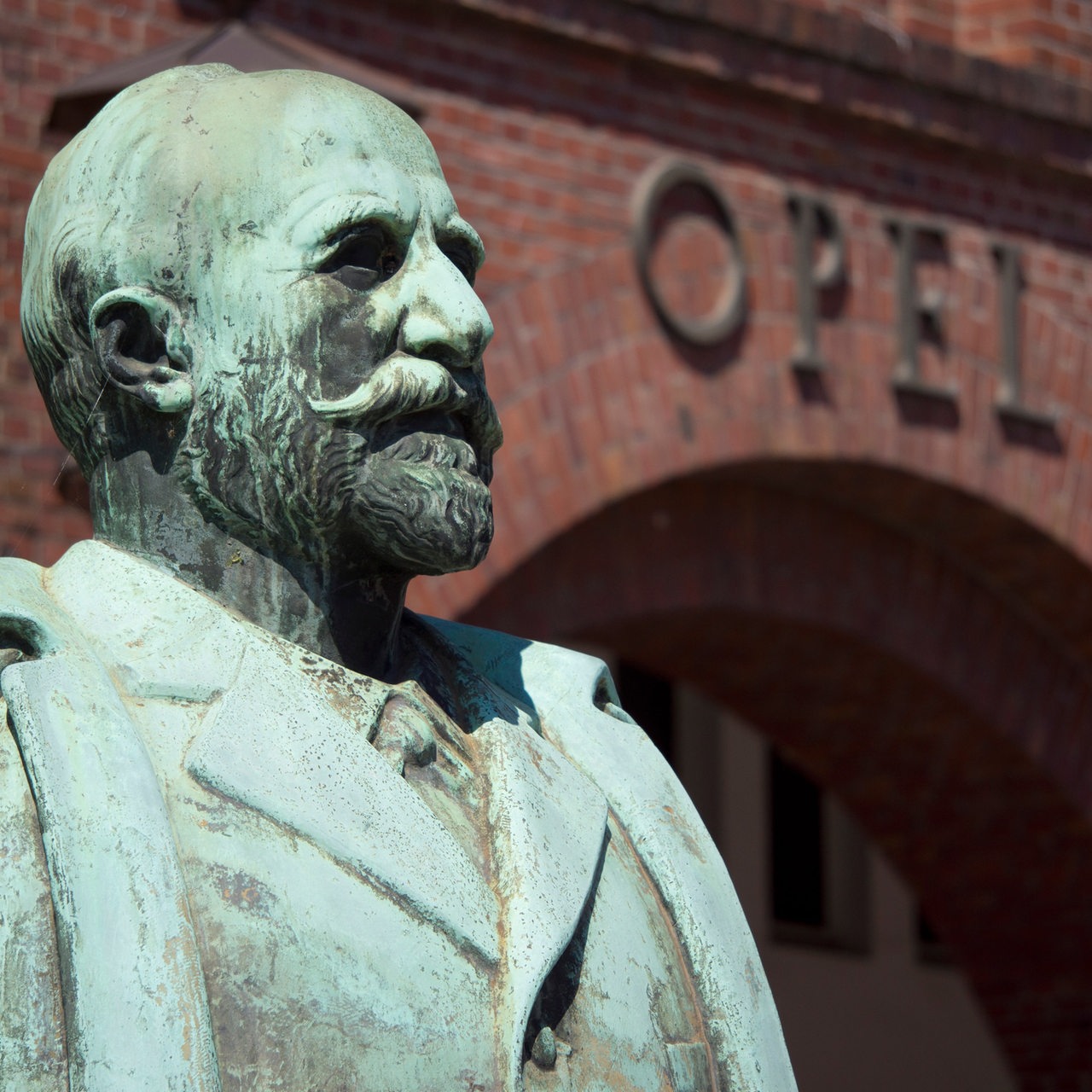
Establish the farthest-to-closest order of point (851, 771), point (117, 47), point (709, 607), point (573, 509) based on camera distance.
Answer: point (851, 771) < point (709, 607) < point (573, 509) < point (117, 47)

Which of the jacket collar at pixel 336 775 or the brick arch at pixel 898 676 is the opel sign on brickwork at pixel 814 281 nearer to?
the brick arch at pixel 898 676

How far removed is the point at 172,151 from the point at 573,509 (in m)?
4.21

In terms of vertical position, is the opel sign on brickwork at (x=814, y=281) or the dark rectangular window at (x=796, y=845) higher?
the opel sign on brickwork at (x=814, y=281)

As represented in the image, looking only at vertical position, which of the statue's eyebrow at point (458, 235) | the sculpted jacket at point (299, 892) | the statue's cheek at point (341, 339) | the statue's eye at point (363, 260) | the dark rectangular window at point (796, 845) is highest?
the statue's eyebrow at point (458, 235)

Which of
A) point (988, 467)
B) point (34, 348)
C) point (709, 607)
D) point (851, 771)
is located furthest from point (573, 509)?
point (34, 348)

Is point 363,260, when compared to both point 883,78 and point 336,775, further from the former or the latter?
point 883,78

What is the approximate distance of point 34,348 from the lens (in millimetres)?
2164

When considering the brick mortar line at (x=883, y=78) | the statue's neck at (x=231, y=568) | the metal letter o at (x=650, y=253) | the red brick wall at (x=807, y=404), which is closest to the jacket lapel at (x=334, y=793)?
the statue's neck at (x=231, y=568)

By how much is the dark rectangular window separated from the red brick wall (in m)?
3.12

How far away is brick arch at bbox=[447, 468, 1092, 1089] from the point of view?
7043 mm

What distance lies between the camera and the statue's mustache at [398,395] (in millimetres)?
2031

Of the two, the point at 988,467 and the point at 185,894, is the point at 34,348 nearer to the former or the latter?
the point at 185,894

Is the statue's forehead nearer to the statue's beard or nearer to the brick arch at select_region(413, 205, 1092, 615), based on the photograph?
the statue's beard

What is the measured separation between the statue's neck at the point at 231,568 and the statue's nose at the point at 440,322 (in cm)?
22
